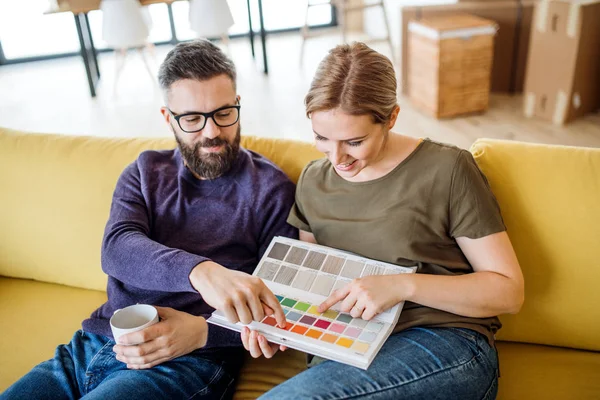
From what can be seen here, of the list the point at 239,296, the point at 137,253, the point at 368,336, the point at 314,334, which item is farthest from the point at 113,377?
the point at 368,336

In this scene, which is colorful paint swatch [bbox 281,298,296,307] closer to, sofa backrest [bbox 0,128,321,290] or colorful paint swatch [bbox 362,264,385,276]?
colorful paint swatch [bbox 362,264,385,276]

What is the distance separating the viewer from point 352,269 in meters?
1.34

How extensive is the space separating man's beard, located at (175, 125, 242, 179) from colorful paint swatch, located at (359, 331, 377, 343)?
0.60 metres

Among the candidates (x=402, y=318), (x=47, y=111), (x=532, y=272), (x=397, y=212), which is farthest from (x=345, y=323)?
(x=47, y=111)

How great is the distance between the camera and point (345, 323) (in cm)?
123

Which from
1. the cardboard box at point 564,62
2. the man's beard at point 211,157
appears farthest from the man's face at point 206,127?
the cardboard box at point 564,62

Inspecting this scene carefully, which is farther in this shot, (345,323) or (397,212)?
(397,212)

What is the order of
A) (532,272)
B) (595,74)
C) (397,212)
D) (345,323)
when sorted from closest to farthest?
(345,323) < (397,212) < (532,272) < (595,74)

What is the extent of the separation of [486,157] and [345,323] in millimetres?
616

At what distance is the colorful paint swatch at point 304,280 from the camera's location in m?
1.34

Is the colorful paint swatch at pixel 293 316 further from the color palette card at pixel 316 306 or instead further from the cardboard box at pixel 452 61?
the cardboard box at pixel 452 61

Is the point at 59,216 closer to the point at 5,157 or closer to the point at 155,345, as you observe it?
the point at 5,157

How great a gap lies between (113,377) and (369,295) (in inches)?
24.9

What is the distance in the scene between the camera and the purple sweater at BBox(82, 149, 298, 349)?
1464mm
